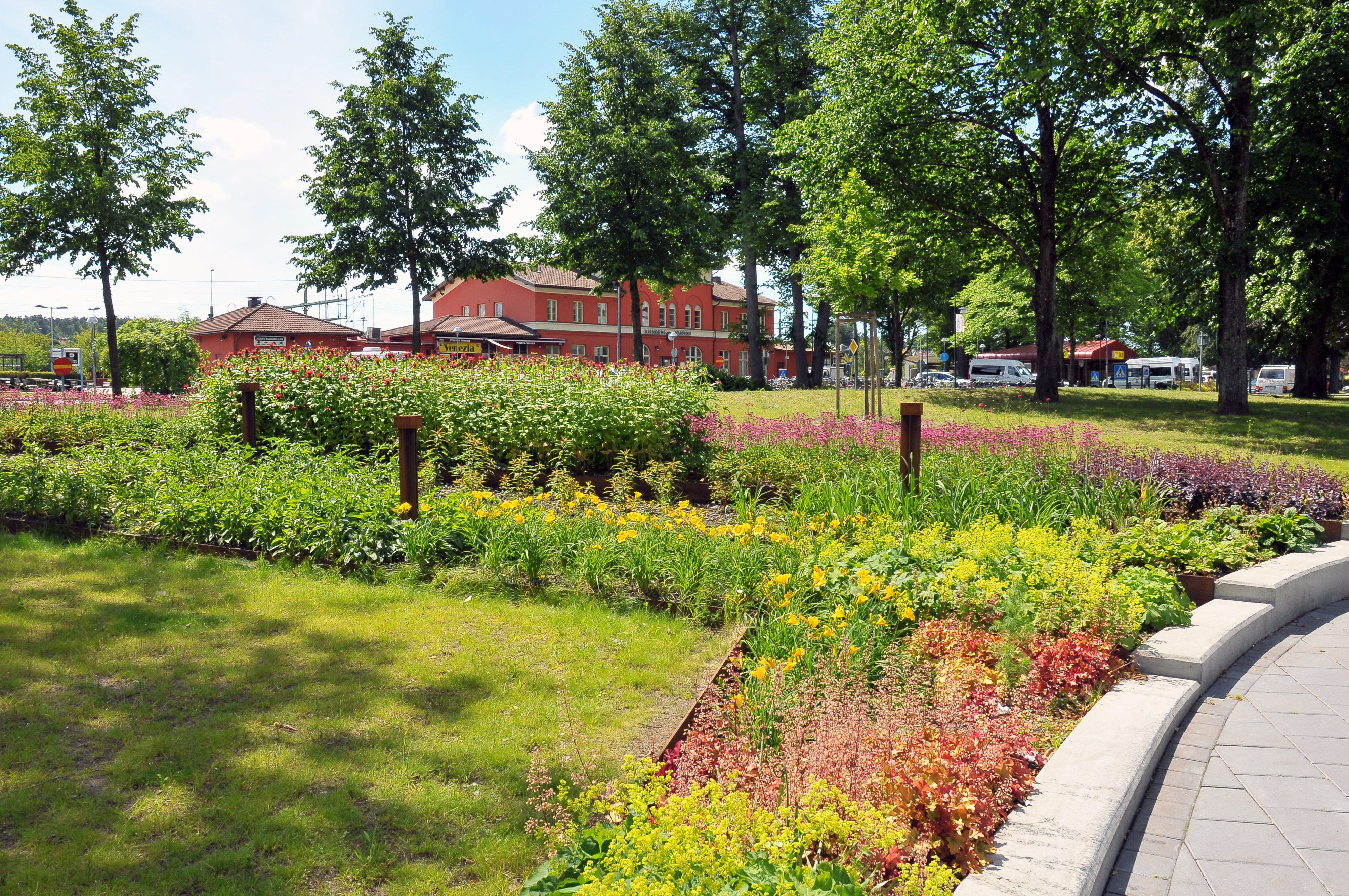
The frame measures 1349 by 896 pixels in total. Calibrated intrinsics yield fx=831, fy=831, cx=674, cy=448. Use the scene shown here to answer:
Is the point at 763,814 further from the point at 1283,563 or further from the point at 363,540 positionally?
the point at 1283,563

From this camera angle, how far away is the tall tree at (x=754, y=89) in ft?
102

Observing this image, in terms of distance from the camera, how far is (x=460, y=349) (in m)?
13.6

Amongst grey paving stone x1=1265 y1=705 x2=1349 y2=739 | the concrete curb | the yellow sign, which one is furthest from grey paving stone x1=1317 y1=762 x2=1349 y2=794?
the yellow sign

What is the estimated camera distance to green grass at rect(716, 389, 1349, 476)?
40.3ft

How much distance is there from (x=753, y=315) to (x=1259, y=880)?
29805 mm

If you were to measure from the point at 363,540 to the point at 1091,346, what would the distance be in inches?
2671

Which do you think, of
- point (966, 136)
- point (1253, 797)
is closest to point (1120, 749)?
point (1253, 797)

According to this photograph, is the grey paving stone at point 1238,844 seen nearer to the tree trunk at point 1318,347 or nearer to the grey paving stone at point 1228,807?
the grey paving stone at point 1228,807

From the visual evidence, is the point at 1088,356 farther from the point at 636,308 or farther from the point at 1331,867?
the point at 1331,867

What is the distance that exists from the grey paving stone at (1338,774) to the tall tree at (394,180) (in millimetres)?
27425

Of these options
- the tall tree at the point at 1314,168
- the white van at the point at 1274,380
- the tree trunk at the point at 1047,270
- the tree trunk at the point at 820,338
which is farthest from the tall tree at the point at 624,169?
the white van at the point at 1274,380

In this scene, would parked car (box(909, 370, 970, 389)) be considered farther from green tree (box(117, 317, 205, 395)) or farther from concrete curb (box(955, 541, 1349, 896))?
concrete curb (box(955, 541, 1349, 896))

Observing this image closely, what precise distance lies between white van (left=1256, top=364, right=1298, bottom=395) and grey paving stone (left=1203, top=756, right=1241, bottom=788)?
168 ft

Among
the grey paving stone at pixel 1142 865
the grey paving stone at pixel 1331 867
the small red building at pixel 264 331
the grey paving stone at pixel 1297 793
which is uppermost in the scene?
the small red building at pixel 264 331
